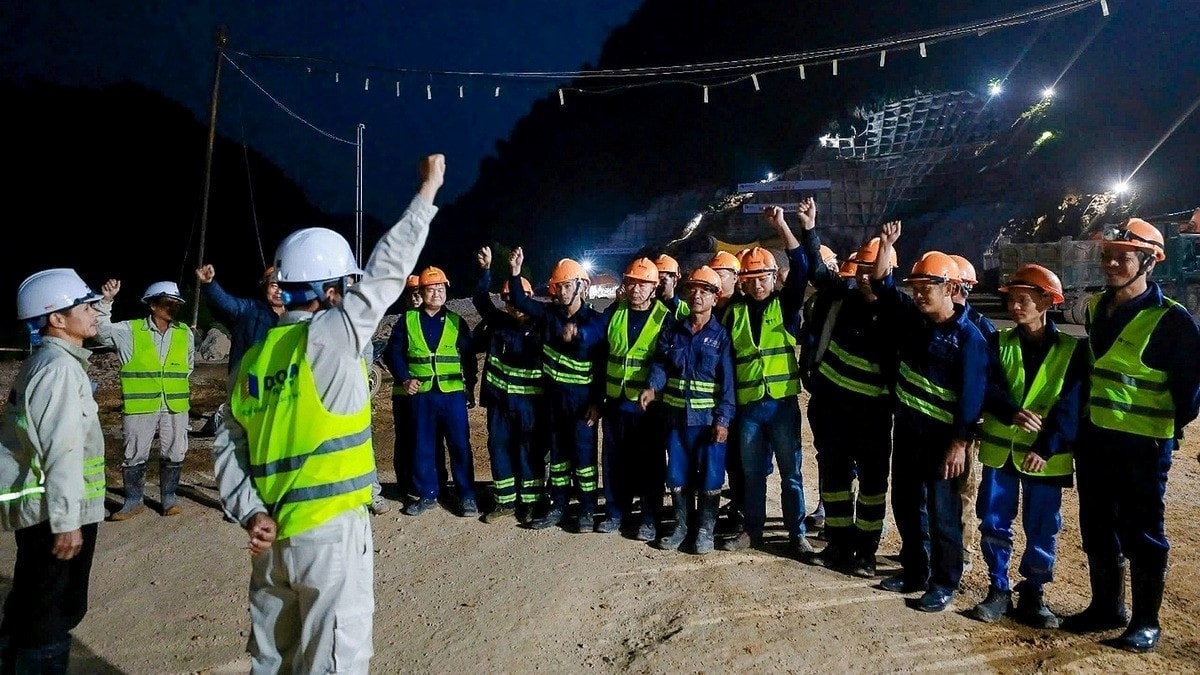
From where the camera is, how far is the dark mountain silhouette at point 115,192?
34.0 meters

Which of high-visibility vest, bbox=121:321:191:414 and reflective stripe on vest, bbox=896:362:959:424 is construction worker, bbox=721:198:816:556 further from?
high-visibility vest, bbox=121:321:191:414

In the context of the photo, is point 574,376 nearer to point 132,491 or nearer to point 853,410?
point 853,410

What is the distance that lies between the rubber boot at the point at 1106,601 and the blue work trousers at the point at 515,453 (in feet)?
12.0

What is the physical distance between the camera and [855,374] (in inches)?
186

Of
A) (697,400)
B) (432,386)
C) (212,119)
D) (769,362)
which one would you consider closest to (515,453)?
(432,386)

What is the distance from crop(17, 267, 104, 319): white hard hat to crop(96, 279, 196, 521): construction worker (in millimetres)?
2926

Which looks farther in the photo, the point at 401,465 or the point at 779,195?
the point at 779,195

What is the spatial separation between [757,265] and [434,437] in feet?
9.86

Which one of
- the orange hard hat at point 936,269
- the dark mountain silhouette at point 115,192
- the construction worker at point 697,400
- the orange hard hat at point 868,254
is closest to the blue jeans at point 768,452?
the construction worker at point 697,400

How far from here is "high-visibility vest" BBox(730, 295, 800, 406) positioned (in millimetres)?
5062

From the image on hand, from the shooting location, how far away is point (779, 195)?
38875mm

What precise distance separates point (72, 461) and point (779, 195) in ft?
127

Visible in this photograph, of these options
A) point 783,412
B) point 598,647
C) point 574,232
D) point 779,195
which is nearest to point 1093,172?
point 779,195

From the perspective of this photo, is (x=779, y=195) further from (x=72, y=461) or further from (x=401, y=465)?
(x=72, y=461)
